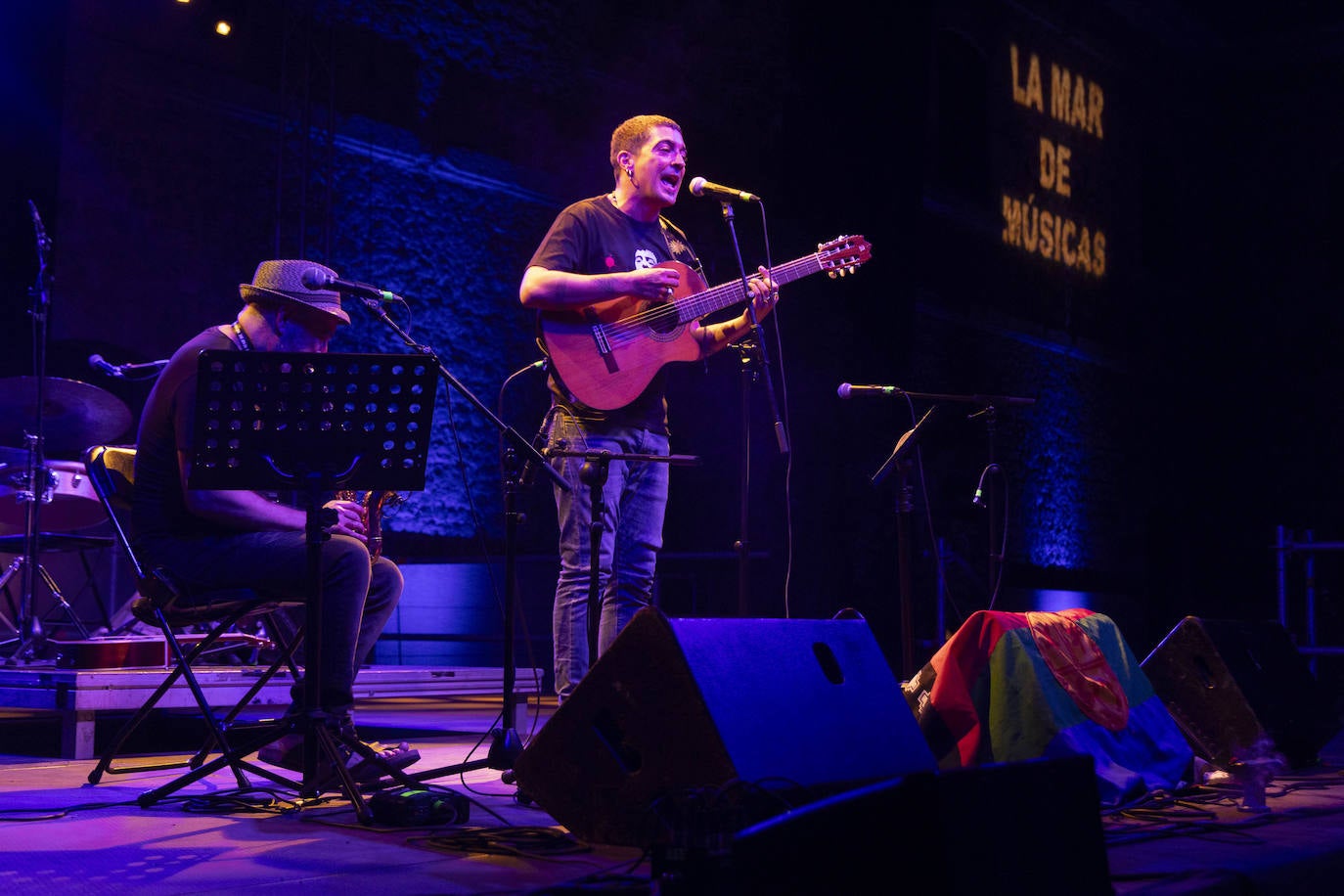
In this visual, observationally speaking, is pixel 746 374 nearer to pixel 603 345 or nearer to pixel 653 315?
pixel 653 315

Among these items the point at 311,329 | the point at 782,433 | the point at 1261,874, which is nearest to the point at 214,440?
Result: the point at 311,329

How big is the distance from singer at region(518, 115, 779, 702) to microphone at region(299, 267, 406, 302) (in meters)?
0.57

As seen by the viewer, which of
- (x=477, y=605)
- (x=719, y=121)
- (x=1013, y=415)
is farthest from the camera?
(x=1013, y=415)

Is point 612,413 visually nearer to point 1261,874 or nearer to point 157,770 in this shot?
point 157,770

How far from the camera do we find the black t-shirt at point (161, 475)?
10.6 ft

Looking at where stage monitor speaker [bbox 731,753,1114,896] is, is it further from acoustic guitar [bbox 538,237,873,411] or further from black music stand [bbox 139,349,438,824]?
acoustic guitar [bbox 538,237,873,411]

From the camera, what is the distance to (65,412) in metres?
6.20

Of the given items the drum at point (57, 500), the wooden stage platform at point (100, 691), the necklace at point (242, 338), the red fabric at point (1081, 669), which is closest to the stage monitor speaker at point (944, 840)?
the red fabric at point (1081, 669)

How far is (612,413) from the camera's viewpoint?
12.2 feet

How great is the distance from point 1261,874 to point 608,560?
1.88 m

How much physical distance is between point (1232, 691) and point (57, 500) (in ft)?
18.7

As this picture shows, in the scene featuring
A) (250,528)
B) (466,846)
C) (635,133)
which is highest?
(635,133)

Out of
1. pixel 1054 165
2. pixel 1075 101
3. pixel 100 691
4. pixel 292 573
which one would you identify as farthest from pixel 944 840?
pixel 1075 101

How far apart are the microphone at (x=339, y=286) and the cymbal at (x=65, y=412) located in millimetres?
3320
